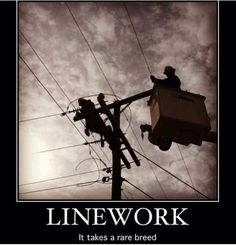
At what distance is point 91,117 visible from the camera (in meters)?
6.89

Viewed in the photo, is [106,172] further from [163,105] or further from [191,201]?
[163,105]

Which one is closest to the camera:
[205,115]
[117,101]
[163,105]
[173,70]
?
[163,105]

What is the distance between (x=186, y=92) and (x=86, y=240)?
2.77 meters

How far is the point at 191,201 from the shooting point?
648cm

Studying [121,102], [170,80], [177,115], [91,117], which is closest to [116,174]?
[91,117]

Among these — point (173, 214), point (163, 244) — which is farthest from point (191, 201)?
point (163, 244)

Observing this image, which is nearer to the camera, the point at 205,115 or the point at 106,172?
the point at 205,115

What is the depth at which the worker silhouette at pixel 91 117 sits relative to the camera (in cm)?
687

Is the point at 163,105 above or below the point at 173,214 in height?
above

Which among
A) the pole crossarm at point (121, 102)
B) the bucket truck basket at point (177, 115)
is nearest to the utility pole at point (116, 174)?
the pole crossarm at point (121, 102)

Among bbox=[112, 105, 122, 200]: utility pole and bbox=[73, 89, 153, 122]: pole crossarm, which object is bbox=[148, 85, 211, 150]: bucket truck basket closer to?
bbox=[73, 89, 153, 122]: pole crossarm

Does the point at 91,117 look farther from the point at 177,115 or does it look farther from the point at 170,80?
the point at 177,115

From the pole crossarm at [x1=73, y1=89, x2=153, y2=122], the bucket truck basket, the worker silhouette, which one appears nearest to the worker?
the bucket truck basket

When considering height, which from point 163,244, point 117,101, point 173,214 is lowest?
point 163,244
